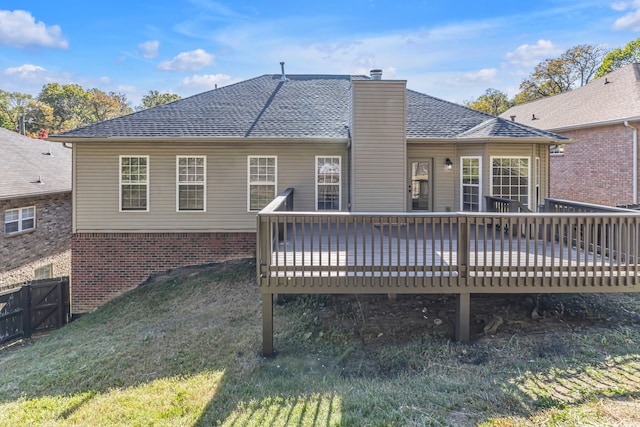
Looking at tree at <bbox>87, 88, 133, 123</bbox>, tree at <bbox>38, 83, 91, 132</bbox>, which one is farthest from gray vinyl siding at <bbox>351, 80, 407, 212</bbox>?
tree at <bbox>87, 88, 133, 123</bbox>

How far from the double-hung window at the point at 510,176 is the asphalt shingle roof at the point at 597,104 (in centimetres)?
721

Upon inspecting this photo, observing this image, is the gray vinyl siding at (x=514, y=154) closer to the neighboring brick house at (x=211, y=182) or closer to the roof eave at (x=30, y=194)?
the neighboring brick house at (x=211, y=182)

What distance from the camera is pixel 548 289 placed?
507 centimetres

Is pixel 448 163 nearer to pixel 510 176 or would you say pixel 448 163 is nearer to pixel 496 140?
pixel 496 140

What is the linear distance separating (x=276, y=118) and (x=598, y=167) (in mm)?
13096

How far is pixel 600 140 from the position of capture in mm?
14367

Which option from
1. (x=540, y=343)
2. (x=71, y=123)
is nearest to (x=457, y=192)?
(x=540, y=343)

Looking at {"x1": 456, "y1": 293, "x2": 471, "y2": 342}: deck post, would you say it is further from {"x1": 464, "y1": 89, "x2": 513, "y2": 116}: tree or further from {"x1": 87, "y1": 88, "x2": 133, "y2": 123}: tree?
{"x1": 87, "y1": 88, "x2": 133, "y2": 123}: tree

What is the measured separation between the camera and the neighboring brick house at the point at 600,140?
13336mm

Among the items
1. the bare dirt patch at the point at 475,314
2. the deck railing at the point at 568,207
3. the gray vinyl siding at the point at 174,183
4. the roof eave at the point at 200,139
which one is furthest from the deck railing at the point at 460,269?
the gray vinyl siding at the point at 174,183

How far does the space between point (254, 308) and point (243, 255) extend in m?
3.11

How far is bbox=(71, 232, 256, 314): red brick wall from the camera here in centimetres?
970

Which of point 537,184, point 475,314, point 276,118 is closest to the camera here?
point 475,314

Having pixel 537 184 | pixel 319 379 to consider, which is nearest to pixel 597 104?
pixel 537 184
